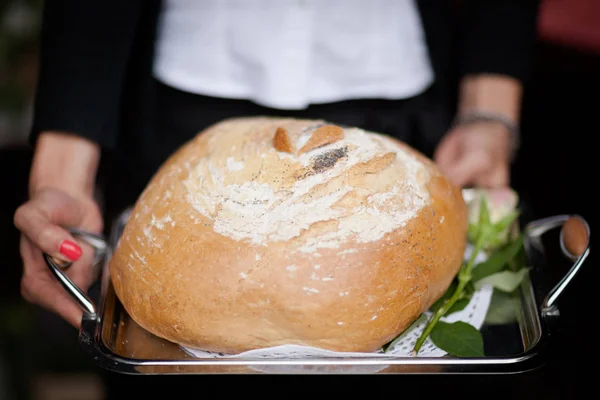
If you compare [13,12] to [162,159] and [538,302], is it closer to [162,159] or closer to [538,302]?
[162,159]

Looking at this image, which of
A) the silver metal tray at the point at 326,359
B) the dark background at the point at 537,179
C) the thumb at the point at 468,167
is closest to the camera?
the silver metal tray at the point at 326,359

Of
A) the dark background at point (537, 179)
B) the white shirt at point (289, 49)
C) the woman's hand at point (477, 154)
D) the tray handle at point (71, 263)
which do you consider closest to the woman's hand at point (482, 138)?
the woman's hand at point (477, 154)

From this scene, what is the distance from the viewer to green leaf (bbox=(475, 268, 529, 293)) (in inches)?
30.7

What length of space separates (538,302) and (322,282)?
0.28 meters

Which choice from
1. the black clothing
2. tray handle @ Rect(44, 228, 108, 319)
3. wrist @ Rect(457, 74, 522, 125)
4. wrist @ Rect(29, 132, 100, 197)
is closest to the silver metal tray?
tray handle @ Rect(44, 228, 108, 319)

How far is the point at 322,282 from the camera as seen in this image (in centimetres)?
65

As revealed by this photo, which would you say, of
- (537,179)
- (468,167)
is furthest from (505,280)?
(537,179)

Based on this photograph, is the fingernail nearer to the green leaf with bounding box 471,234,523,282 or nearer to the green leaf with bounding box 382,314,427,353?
the green leaf with bounding box 382,314,427,353

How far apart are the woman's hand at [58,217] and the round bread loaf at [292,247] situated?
92mm

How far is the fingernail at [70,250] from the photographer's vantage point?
759 mm

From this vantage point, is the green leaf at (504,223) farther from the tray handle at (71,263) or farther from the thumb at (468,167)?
the tray handle at (71,263)

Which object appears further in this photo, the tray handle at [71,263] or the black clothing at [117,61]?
the black clothing at [117,61]

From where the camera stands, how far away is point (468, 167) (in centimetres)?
98

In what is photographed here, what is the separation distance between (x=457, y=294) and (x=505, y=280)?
0.23ft
